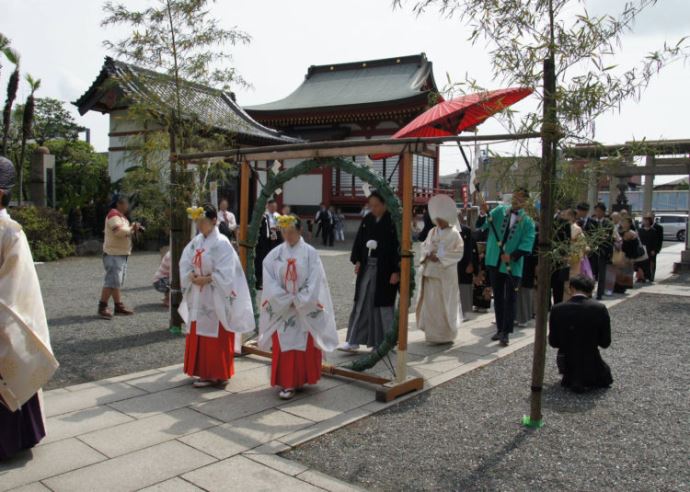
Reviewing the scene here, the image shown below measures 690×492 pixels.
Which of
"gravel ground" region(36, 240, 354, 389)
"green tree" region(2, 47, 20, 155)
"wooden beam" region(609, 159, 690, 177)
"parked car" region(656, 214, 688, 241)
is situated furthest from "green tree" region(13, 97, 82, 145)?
"parked car" region(656, 214, 688, 241)

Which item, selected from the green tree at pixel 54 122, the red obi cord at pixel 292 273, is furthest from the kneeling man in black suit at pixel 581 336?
the green tree at pixel 54 122

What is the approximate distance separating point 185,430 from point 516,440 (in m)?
2.44

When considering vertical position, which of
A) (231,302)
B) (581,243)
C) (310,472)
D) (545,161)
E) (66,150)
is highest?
(66,150)

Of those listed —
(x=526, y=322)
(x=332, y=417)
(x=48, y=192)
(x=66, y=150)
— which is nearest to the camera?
(x=332, y=417)

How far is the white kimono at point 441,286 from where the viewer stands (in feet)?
22.4

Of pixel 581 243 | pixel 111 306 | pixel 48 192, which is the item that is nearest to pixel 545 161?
pixel 581 243

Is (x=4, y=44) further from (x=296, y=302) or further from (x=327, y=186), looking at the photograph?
(x=296, y=302)

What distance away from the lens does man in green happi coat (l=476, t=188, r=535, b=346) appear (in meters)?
6.77

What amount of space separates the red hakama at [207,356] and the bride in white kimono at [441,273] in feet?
9.18

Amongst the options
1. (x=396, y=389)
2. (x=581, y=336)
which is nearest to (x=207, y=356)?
(x=396, y=389)

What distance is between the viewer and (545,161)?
3836mm

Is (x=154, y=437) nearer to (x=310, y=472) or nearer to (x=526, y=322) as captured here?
(x=310, y=472)

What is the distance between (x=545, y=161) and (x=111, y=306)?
7441mm

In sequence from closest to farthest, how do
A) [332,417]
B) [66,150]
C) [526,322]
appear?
[332,417] < [526,322] < [66,150]
